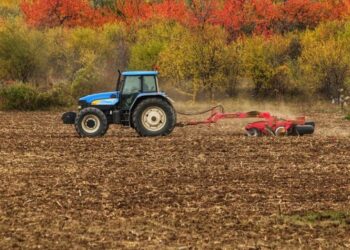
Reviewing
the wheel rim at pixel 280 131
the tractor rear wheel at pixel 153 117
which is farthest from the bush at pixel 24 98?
the wheel rim at pixel 280 131

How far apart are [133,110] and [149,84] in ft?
2.72

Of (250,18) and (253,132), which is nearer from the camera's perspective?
(253,132)

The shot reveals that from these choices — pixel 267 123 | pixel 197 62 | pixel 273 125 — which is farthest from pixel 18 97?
pixel 273 125

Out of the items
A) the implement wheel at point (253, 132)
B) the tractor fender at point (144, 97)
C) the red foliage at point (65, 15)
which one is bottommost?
the implement wheel at point (253, 132)

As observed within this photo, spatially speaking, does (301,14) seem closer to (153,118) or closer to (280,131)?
(280,131)

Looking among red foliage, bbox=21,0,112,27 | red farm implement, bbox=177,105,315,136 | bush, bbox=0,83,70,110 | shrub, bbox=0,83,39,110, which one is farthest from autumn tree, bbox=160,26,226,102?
red foliage, bbox=21,0,112,27

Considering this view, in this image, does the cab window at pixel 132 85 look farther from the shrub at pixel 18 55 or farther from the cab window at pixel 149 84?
the shrub at pixel 18 55

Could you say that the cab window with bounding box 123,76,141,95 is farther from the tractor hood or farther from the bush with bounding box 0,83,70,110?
the bush with bounding box 0,83,70,110

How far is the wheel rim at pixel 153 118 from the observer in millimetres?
17047

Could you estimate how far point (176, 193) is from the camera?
1015 cm

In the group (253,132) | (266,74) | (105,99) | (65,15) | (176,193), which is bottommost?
(176,193)

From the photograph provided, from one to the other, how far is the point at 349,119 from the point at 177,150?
11971mm

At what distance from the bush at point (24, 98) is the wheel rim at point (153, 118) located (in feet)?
48.1

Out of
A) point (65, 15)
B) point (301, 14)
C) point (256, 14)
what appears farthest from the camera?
point (65, 15)
